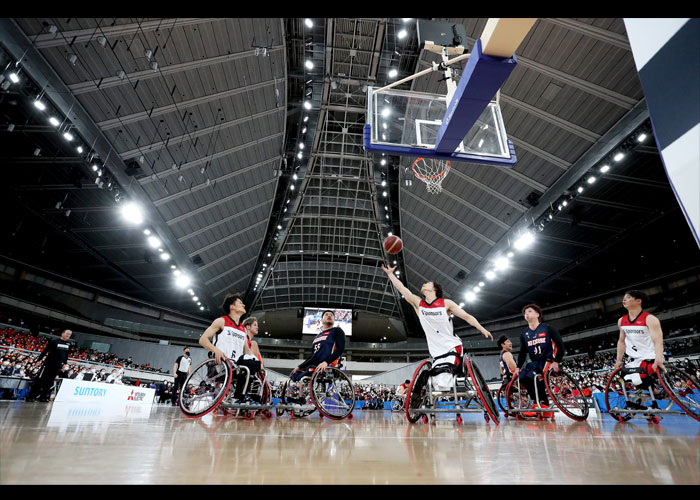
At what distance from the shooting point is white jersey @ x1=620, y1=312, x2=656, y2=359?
3.98 meters

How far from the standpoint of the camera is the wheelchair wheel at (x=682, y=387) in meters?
3.34

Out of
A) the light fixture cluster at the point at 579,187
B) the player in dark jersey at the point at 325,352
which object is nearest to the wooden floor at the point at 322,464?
the player in dark jersey at the point at 325,352

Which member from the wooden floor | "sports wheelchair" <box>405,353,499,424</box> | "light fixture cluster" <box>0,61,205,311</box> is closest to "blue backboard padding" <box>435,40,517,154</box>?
"sports wheelchair" <box>405,353,499,424</box>

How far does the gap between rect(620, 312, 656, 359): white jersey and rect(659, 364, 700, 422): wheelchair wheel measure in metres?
0.27

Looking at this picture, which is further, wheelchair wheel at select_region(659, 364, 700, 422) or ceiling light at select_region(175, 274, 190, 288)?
ceiling light at select_region(175, 274, 190, 288)

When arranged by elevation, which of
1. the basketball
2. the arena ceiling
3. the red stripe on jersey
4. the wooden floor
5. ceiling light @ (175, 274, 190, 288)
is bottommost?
the wooden floor

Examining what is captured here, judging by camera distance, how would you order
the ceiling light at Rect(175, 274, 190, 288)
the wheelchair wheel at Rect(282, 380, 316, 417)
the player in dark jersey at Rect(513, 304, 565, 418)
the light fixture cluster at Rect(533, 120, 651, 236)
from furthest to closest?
the ceiling light at Rect(175, 274, 190, 288) < the light fixture cluster at Rect(533, 120, 651, 236) < the player in dark jersey at Rect(513, 304, 565, 418) < the wheelchair wheel at Rect(282, 380, 316, 417)

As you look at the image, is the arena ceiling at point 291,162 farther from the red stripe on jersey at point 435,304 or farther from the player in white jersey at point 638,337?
the red stripe on jersey at point 435,304

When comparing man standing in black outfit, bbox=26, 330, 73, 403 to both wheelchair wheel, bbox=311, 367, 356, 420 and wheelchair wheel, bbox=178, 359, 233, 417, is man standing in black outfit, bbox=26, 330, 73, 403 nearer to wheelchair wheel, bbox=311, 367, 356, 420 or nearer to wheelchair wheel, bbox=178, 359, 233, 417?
wheelchair wheel, bbox=178, 359, 233, 417

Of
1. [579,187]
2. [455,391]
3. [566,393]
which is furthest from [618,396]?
[579,187]

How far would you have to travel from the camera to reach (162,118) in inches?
482

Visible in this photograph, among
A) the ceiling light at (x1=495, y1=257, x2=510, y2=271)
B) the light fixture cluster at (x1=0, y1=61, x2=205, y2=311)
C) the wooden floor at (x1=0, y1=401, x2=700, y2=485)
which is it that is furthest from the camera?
the ceiling light at (x1=495, y1=257, x2=510, y2=271)

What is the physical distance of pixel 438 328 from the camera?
12.6 ft
